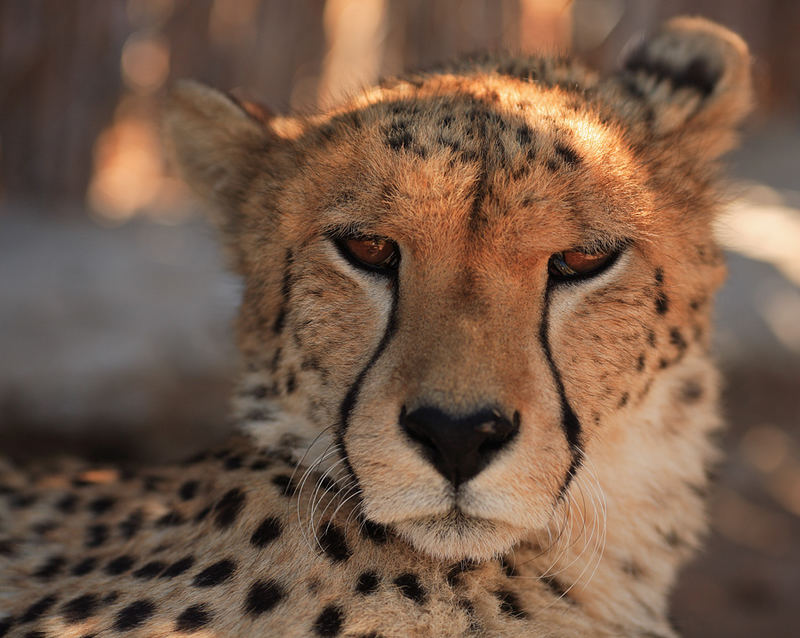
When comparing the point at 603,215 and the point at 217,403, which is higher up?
the point at 603,215

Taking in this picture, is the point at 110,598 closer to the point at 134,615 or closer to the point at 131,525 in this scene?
the point at 134,615

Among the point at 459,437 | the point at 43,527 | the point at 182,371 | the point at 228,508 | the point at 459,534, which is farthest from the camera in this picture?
the point at 182,371

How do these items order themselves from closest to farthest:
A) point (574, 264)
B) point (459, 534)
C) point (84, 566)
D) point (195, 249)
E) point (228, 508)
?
point (459, 534) → point (574, 264) → point (228, 508) → point (84, 566) → point (195, 249)

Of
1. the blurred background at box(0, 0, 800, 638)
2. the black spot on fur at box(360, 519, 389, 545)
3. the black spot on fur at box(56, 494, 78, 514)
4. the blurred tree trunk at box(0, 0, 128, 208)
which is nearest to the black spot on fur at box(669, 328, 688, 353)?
the black spot on fur at box(360, 519, 389, 545)

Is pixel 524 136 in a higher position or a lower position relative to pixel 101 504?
higher

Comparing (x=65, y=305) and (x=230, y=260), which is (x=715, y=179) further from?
(x=65, y=305)

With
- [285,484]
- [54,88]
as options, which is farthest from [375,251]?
[54,88]

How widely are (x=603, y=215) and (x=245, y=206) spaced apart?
675mm

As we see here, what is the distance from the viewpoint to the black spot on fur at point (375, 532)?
1.40 meters

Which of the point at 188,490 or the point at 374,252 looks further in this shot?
the point at 188,490

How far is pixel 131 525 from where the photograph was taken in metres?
1.63

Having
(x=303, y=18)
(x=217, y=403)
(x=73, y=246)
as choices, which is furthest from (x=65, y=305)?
(x=303, y=18)

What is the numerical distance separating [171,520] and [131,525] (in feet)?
0.31

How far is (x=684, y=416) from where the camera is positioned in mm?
1621
